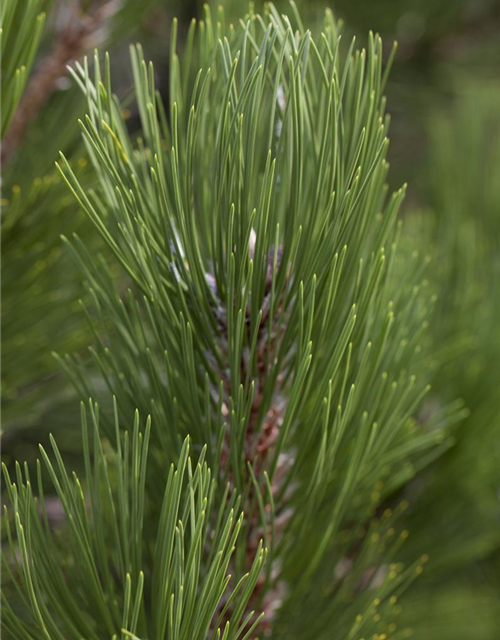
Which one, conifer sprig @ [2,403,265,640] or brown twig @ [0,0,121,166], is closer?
conifer sprig @ [2,403,265,640]

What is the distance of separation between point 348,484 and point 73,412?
0.95 ft

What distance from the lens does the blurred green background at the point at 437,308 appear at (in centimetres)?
42

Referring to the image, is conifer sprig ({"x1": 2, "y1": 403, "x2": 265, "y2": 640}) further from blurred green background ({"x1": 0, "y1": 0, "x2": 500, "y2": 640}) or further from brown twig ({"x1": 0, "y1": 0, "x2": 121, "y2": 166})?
brown twig ({"x1": 0, "y1": 0, "x2": 121, "y2": 166})

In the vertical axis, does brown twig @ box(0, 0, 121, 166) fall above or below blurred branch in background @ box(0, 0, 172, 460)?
above

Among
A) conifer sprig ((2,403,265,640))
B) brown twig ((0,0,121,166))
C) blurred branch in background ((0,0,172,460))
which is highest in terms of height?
brown twig ((0,0,121,166))

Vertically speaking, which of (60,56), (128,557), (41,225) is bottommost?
(128,557)

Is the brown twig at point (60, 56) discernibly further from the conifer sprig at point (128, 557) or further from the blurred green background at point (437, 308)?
the conifer sprig at point (128, 557)

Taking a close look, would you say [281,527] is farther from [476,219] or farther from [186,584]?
[476,219]

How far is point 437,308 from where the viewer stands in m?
0.49

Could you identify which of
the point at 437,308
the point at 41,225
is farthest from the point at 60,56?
the point at 437,308

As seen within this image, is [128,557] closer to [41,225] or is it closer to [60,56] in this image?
[41,225]

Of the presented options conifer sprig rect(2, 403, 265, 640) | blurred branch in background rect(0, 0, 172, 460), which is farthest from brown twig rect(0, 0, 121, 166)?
conifer sprig rect(2, 403, 265, 640)

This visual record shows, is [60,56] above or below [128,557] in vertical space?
above

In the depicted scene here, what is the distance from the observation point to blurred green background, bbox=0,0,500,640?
16.4 inches
